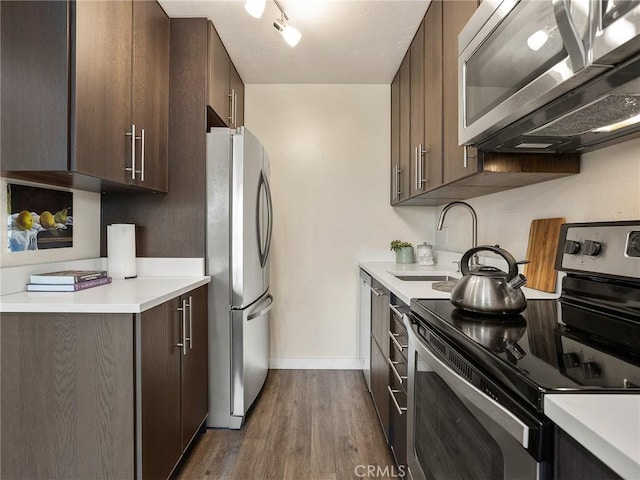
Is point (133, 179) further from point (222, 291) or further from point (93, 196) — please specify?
point (222, 291)

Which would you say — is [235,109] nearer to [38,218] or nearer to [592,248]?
[38,218]

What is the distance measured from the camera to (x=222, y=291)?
6.98 feet

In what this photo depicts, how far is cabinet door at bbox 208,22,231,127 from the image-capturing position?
87.1 inches

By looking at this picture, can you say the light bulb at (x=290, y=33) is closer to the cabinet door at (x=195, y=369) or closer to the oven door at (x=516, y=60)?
the oven door at (x=516, y=60)

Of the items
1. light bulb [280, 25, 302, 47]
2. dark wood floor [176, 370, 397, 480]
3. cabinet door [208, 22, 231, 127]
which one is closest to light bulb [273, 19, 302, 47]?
light bulb [280, 25, 302, 47]

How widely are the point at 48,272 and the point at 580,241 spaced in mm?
2184

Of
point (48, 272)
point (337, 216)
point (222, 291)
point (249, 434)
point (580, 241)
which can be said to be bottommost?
point (249, 434)

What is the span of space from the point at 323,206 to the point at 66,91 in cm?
206

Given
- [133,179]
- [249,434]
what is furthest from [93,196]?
[249,434]

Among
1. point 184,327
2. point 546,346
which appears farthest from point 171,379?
point 546,346

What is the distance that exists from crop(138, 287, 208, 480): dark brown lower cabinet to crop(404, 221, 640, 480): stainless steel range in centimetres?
97

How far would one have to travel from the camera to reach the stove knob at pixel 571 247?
1261mm

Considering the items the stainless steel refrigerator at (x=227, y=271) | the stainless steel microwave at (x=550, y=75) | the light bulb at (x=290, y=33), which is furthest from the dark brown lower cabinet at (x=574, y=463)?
the light bulb at (x=290, y=33)

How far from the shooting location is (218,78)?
2.36 meters
